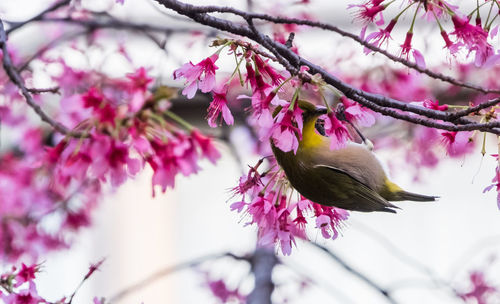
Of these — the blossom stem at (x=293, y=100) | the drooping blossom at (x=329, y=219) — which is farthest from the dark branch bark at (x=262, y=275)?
the blossom stem at (x=293, y=100)

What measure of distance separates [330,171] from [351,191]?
0.05 meters

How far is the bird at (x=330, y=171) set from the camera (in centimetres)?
97

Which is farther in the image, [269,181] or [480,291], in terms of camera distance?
[480,291]

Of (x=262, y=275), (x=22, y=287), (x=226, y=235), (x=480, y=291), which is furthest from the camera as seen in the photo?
(x=226, y=235)

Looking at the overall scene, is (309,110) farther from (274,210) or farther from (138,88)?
(138,88)

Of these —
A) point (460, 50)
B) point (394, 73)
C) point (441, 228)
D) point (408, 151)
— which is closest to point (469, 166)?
point (441, 228)

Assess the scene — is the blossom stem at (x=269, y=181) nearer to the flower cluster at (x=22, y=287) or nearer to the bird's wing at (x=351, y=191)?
the bird's wing at (x=351, y=191)

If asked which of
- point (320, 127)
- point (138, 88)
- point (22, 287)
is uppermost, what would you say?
point (320, 127)

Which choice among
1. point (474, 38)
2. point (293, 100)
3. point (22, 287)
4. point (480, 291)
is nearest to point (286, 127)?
point (293, 100)

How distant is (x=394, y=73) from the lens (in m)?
2.74

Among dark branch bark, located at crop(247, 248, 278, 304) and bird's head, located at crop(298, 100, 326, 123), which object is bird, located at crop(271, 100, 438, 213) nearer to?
bird's head, located at crop(298, 100, 326, 123)

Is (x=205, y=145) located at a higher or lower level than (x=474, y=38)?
lower

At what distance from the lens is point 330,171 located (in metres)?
1.03

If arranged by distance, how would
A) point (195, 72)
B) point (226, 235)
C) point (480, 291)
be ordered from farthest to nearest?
point (226, 235) < point (480, 291) < point (195, 72)
